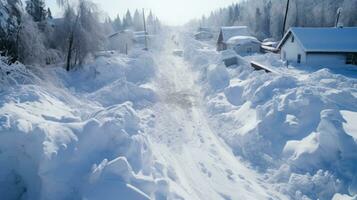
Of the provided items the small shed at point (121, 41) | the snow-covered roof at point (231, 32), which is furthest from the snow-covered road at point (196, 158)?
the small shed at point (121, 41)

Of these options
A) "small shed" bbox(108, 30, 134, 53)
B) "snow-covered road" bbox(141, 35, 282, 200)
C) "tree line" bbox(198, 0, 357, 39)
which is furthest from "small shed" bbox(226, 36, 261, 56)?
"snow-covered road" bbox(141, 35, 282, 200)

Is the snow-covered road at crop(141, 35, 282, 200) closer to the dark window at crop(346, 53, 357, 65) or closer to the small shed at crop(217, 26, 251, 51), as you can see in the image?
the dark window at crop(346, 53, 357, 65)

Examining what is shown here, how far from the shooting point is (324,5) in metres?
70.3

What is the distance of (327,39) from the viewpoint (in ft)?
95.9

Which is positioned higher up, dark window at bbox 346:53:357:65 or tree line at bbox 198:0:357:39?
tree line at bbox 198:0:357:39

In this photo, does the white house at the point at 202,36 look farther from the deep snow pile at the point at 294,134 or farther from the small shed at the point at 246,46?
the deep snow pile at the point at 294,134

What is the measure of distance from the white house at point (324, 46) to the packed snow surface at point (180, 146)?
16.3 metres

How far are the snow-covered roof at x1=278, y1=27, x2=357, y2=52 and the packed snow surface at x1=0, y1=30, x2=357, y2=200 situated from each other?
53.9 ft

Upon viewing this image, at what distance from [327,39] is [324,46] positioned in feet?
4.99

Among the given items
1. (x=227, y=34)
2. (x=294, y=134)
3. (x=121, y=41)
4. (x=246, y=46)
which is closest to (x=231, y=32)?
(x=227, y=34)

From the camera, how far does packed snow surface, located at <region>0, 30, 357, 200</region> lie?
5.87 meters

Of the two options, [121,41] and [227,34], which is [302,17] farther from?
[121,41]

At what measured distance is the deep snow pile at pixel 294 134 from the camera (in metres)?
7.86

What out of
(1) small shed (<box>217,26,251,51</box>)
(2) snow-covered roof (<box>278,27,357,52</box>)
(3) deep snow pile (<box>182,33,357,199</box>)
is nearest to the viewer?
(3) deep snow pile (<box>182,33,357,199</box>)
